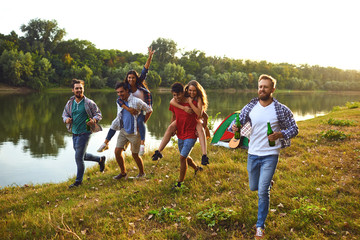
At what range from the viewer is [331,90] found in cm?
12925

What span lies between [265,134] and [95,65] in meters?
80.2

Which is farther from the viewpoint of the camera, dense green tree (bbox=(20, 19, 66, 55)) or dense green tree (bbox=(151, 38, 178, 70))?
dense green tree (bbox=(151, 38, 178, 70))

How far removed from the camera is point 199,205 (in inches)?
201

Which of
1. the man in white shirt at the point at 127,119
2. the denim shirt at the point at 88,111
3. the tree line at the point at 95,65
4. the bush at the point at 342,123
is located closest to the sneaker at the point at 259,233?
the man in white shirt at the point at 127,119

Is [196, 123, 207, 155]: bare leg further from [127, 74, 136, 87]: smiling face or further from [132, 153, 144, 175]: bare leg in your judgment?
[127, 74, 136, 87]: smiling face

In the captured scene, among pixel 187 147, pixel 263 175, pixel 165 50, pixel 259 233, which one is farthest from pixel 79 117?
pixel 165 50

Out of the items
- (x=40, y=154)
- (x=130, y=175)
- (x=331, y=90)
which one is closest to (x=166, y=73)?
(x=40, y=154)

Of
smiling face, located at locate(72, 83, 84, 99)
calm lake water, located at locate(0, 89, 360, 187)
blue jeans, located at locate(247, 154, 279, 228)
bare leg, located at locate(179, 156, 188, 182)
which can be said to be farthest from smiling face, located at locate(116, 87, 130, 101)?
calm lake water, located at locate(0, 89, 360, 187)

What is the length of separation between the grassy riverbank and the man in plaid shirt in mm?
741

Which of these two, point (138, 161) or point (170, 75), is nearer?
point (138, 161)

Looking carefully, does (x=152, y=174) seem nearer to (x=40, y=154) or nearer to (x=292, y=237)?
(x=292, y=237)

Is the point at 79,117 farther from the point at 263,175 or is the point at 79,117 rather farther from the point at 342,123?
the point at 342,123

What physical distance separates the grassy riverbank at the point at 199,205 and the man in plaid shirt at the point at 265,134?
74cm

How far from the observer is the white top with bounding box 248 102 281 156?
384cm
